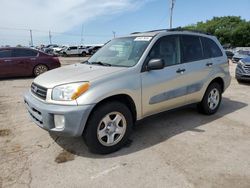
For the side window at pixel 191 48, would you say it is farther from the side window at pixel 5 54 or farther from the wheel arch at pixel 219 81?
the side window at pixel 5 54

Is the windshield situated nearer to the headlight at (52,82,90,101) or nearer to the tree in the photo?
the headlight at (52,82,90,101)

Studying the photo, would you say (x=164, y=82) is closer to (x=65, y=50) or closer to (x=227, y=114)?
(x=227, y=114)

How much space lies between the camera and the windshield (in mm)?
4273

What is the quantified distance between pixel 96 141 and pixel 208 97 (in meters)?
2.97

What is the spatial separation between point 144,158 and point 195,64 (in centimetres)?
228

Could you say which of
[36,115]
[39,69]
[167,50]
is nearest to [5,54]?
[39,69]

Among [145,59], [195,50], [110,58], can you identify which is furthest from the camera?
[195,50]

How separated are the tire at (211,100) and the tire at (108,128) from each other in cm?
221

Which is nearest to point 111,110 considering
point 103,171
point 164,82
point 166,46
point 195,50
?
point 103,171

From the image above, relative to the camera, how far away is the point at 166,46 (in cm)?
461

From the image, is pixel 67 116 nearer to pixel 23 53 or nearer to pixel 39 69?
pixel 39 69

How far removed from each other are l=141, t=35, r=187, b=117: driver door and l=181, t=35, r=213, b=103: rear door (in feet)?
0.51

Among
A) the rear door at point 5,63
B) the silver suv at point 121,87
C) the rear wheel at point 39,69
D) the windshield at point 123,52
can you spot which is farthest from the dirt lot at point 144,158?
the rear wheel at point 39,69

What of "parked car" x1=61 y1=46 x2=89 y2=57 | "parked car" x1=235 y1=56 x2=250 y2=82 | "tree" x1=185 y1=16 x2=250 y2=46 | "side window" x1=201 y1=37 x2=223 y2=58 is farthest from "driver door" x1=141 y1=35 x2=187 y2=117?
"tree" x1=185 y1=16 x2=250 y2=46
